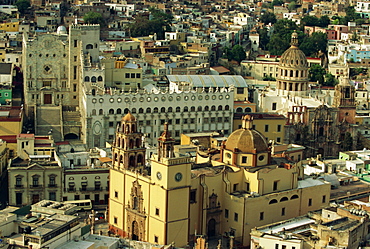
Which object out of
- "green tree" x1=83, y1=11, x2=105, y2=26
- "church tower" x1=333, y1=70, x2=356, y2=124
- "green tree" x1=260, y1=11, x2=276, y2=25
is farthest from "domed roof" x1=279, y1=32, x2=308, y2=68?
"green tree" x1=260, y1=11, x2=276, y2=25

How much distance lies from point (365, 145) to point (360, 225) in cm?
4234

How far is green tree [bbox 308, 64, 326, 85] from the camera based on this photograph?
145250 mm

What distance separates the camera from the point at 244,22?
184250 mm

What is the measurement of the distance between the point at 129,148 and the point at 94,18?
269 ft

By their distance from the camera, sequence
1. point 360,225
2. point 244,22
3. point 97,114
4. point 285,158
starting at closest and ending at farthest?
point 360,225, point 285,158, point 97,114, point 244,22

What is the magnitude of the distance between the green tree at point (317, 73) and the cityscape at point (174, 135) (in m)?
0.32

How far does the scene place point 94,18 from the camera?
160 metres

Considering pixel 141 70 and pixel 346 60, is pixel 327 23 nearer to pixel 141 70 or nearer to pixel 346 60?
pixel 346 60

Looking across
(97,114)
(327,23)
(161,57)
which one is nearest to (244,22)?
(327,23)

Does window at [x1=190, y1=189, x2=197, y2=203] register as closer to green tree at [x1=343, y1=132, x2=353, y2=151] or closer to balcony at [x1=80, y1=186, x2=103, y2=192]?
balcony at [x1=80, y1=186, x2=103, y2=192]

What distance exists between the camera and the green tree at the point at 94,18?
15938 centimetres

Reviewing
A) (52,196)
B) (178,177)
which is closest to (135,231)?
(178,177)

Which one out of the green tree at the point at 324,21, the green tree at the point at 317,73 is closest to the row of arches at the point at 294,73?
the green tree at the point at 317,73

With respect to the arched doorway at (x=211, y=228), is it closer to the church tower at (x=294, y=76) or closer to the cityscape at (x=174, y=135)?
the cityscape at (x=174, y=135)
